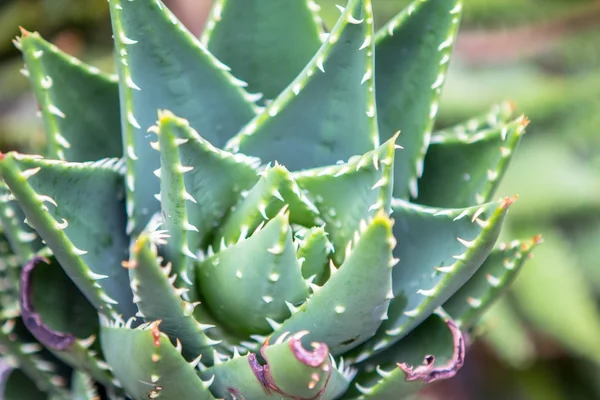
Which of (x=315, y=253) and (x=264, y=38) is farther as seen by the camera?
(x=264, y=38)

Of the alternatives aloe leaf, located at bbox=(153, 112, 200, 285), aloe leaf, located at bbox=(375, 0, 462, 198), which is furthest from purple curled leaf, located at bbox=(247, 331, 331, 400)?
aloe leaf, located at bbox=(375, 0, 462, 198)

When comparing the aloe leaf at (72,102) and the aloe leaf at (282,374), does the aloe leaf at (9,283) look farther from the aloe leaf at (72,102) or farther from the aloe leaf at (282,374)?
the aloe leaf at (282,374)

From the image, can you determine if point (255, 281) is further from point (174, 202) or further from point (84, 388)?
point (84, 388)

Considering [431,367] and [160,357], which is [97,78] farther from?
[431,367]

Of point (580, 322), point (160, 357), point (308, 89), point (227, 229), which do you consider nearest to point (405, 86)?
point (308, 89)

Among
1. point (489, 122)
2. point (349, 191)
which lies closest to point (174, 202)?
point (349, 191)

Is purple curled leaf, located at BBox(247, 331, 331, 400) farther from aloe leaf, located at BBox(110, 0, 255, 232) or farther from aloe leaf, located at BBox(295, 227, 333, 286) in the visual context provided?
aloe leaf, located at BBox(110, 0, 255, 232)

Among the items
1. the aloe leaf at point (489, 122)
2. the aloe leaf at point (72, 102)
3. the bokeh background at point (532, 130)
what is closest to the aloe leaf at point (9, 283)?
the aloe leaf at point (72, 102)
